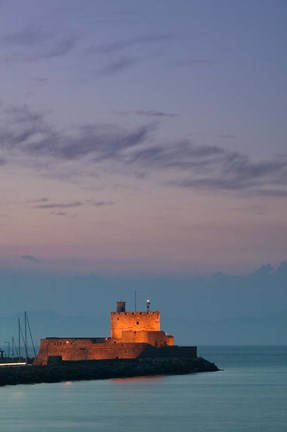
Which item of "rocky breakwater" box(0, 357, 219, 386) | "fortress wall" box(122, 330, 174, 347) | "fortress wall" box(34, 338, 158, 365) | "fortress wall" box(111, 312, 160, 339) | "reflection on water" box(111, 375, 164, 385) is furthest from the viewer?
"fortress wall" box(111, 312, 160, 339)

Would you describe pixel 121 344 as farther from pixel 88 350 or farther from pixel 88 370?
pixel 88 370

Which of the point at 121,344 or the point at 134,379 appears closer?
the point at 134,379

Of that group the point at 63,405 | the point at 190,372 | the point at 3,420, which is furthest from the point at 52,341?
the point at 3,420

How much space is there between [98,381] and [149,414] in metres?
17.6

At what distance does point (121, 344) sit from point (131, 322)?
2.78 metres

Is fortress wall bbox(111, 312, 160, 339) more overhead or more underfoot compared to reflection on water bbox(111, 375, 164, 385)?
more overhead

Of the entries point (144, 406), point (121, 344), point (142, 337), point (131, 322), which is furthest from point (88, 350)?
point (144, 406)

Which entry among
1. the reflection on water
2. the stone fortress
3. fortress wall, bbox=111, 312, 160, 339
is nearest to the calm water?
the reflection on water

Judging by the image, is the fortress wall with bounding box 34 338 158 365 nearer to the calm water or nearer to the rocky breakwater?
the rocky breakwater

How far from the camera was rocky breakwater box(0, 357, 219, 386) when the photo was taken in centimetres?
7856

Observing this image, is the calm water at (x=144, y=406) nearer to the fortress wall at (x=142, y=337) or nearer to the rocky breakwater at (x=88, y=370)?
the rocky breakwater at (x=88, y=370)

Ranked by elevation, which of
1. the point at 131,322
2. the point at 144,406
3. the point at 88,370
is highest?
the point at 131,322

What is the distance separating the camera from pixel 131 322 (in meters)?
85.4

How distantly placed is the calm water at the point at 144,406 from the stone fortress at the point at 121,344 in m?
2.56
